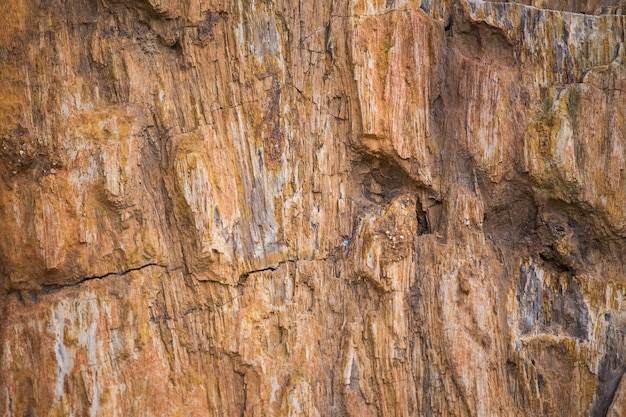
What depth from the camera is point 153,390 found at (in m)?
6.96

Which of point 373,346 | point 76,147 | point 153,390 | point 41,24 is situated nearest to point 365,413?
point 373,346

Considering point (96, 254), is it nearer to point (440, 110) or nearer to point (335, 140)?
point (335, 140)

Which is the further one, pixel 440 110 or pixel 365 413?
pixel 440 110

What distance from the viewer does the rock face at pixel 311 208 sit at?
22.7ft

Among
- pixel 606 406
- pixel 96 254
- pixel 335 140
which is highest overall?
pixel 335 140

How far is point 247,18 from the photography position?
733 centimetres

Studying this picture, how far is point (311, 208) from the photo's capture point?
753 centimetres

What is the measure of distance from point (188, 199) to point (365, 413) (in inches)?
120

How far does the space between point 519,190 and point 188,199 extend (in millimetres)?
3803

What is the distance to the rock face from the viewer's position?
22.7ft

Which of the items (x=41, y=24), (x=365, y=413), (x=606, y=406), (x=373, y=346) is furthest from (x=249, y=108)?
(x=606, y=406)

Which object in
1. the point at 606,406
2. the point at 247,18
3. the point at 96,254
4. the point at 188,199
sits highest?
the point at 247,18

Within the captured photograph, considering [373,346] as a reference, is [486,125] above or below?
above

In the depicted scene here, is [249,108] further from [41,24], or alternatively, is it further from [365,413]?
[365,413]
